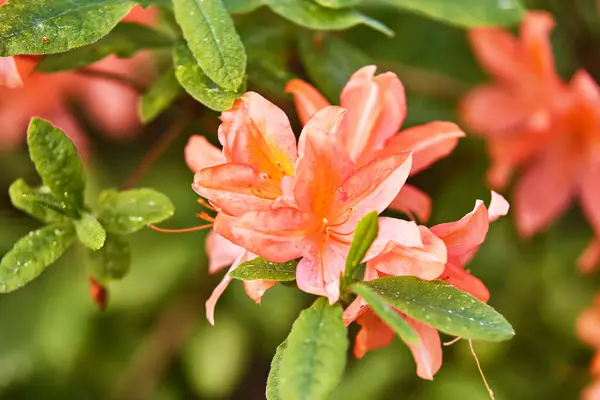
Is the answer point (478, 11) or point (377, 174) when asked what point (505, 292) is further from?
point (377, 174)

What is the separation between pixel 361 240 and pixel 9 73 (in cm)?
37

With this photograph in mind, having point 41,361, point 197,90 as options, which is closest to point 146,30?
point 197,90

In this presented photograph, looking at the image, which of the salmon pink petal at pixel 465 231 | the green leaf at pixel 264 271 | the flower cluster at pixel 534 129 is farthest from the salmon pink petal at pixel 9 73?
the flower cluster at pixel 534 129

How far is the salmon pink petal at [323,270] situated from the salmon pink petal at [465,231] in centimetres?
8

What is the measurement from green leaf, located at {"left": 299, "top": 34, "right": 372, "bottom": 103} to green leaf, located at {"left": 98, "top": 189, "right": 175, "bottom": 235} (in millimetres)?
240

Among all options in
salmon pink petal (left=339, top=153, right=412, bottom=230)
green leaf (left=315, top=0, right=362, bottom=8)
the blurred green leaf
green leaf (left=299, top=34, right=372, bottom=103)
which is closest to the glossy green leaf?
green leaf (left=315, top=0, right=362, bottom=8)

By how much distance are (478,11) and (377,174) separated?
0.39 meters

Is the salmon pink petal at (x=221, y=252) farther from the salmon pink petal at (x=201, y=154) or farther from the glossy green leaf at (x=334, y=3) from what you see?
the glossy green leaf at (x=334, y=3)

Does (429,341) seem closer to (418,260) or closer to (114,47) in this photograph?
(418,260)

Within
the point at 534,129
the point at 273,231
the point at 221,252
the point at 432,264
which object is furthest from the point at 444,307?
the point at 534,129

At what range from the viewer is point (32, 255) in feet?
2.31

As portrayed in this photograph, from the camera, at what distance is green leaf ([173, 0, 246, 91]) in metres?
0.67

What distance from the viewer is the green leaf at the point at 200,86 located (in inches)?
26.7

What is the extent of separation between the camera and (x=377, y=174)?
0.65 metres
